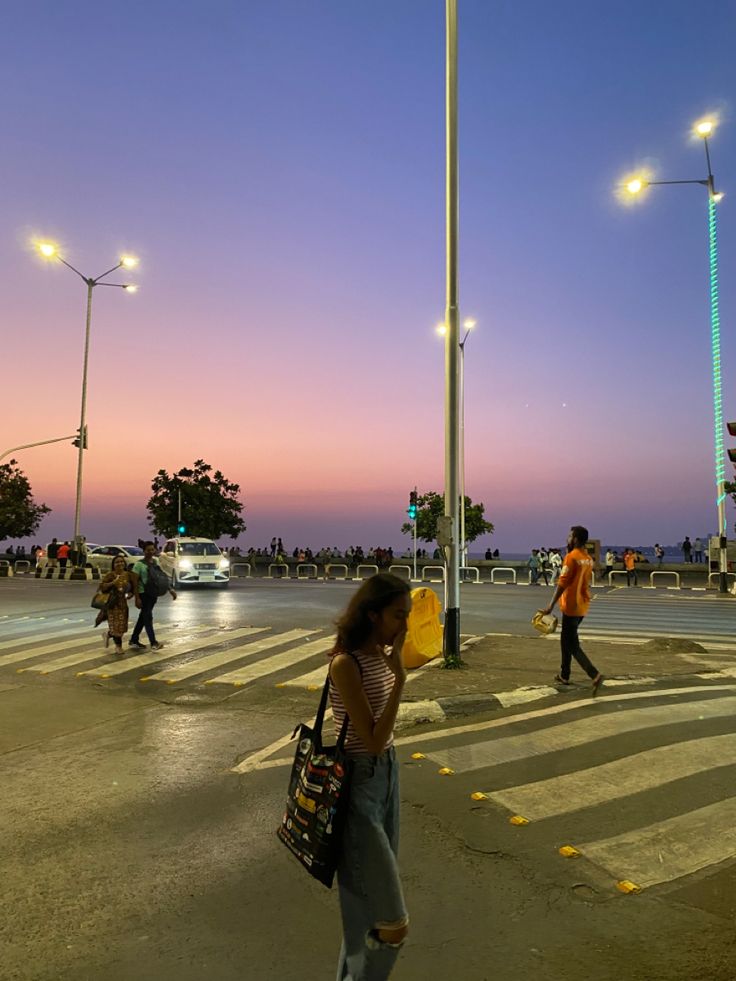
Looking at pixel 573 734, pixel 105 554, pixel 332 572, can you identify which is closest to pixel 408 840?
pixel 573 734

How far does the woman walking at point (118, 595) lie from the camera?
11797 mm

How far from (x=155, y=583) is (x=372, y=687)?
988 cm

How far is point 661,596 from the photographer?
25562 millimetres

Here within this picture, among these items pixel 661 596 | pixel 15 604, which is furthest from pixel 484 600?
pixel 15 604

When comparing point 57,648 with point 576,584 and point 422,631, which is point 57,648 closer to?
point 422,631

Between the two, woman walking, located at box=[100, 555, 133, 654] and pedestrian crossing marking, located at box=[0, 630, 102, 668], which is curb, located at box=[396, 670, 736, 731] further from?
pedestrian crossing marking, located at box=[0, 630, 102, 668]

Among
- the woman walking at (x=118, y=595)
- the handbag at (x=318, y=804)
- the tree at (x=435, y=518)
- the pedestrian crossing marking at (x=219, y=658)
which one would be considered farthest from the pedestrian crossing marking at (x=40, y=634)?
the tree at (x=435, y=518)

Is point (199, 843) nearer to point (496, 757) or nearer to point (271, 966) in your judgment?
point (271, 966)

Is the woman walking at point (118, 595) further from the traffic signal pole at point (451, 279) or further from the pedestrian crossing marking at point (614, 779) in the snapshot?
the pedestrian crossing marking at point (614, 779)

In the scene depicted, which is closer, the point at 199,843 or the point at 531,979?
the point at 531,979

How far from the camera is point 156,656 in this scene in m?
11.6

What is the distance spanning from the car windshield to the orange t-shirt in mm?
20665

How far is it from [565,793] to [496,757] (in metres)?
0.97

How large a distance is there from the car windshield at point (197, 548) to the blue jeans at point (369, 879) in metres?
25.8
